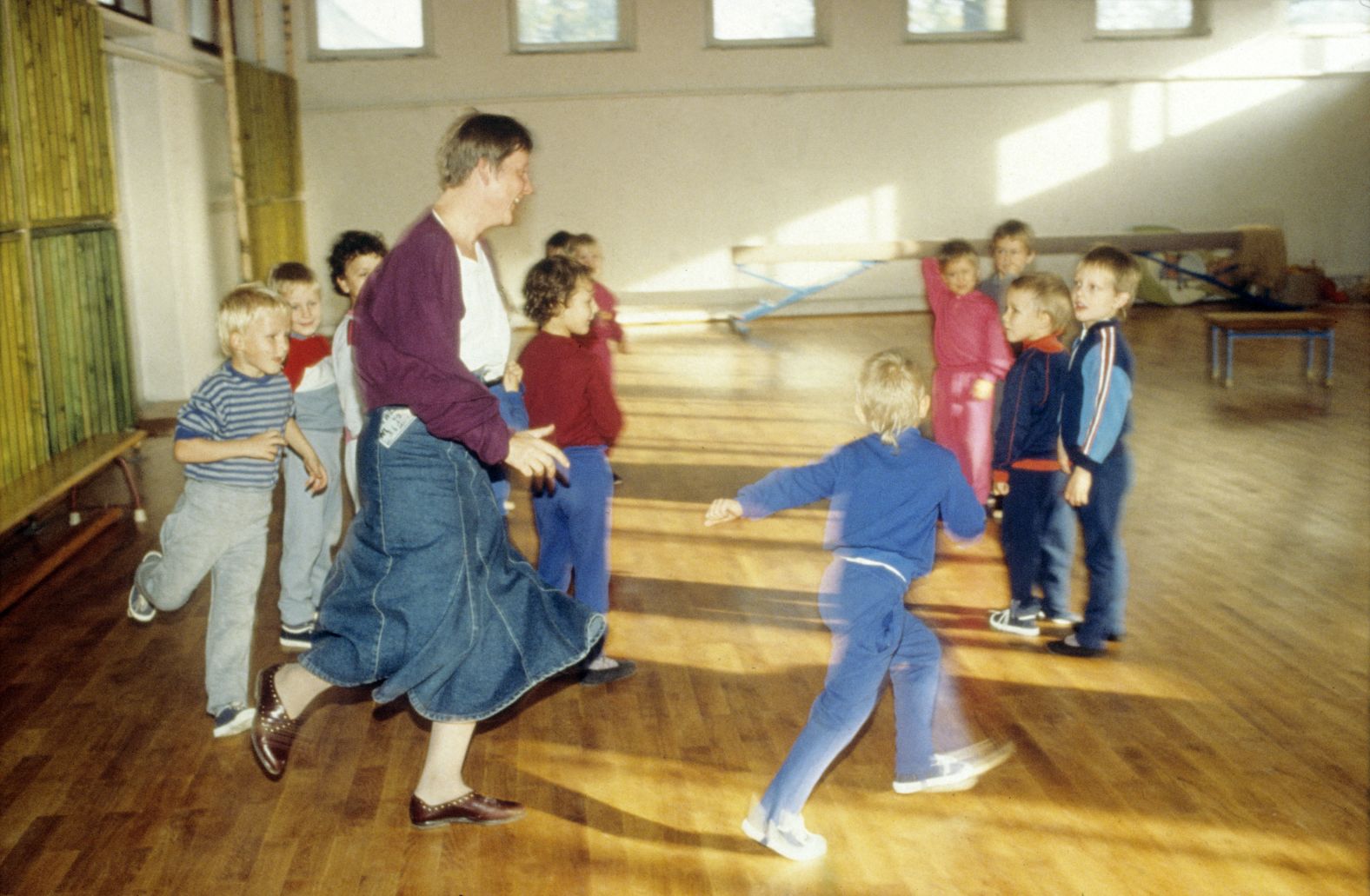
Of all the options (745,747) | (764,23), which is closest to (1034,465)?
(745,747)

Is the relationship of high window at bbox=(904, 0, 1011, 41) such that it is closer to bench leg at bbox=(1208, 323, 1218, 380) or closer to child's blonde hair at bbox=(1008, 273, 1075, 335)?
bench leg at bbox=(1208, 323, 1218, 380)

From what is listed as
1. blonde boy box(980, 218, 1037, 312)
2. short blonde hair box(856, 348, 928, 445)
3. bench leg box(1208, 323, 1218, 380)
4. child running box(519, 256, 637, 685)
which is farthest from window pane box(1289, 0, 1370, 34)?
short blonde hair box(856, 348, 928, 445)

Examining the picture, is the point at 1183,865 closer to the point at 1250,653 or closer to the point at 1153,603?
the point at 1250,653

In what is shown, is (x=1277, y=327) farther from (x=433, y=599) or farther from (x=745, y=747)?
(x=433, y=599)

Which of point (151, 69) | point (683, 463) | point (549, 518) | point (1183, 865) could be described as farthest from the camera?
point (151, 69)

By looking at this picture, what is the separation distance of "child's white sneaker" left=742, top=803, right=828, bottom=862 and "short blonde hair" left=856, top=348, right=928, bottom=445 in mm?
822

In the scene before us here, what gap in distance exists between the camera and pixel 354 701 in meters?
3.69

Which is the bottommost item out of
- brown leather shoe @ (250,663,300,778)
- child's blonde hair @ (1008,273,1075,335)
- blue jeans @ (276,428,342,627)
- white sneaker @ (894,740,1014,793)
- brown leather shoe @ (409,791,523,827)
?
white sneaker @ (894,740,1014,793)

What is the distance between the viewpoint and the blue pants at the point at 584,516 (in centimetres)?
359

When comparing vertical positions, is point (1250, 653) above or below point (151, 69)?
below

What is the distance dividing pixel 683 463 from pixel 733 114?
745 cm

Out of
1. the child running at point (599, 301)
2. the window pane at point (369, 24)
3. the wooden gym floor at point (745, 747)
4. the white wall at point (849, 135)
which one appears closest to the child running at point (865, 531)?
the wooden gym floor at point (745, 747)

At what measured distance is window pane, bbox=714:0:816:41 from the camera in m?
13.4

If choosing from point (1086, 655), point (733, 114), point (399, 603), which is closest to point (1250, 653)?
point (1086, 655)
